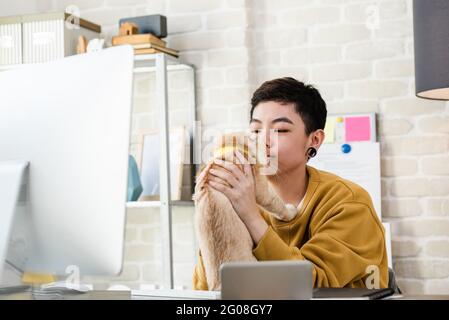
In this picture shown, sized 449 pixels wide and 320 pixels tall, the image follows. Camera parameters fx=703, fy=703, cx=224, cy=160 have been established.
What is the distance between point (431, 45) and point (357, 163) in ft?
1.83

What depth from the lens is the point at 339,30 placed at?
2.66m

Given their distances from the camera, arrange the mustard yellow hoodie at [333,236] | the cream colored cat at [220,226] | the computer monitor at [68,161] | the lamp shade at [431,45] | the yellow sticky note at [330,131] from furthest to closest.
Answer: the yellow sticky note at [330,131]
the lamp shade at [431,45]
the mustard yellow hoodie at [333,236]
the cream colored cat at [220,226]
the computer monitor at [68,161]

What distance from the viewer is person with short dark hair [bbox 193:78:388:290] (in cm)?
125

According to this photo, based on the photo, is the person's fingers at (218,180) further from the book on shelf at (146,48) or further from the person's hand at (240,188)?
the book on shelf at (146,48)

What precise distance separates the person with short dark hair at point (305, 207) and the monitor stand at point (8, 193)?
1.22 ft

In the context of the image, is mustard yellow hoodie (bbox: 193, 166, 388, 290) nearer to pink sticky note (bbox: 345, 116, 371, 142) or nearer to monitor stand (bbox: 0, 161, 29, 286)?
monitor stand (bbox: 0, 161, 29, 286)

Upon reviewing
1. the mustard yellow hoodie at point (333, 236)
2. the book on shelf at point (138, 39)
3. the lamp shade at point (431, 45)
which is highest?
the book on shelf at point (138, 39)

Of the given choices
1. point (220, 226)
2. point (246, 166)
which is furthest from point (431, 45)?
point (220, 226)

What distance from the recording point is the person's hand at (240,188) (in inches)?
48.3

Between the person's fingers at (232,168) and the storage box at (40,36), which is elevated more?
the storage box at (40,36)

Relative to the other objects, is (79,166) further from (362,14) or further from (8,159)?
(362,14)

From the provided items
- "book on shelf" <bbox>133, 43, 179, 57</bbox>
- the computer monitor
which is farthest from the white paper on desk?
the computer monitor

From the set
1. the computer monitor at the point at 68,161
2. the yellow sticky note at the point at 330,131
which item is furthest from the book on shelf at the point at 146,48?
the computer monitor at the point at 68,161

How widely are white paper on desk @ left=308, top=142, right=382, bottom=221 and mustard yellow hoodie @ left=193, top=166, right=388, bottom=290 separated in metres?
1.04
